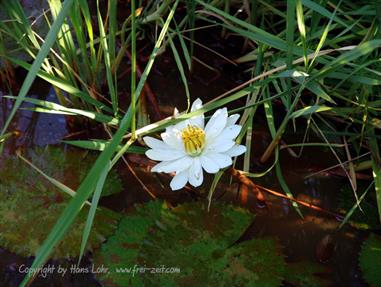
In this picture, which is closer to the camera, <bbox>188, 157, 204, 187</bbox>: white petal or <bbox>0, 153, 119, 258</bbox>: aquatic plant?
<bbox>188, 157, 204, 187</bbox>: white petal

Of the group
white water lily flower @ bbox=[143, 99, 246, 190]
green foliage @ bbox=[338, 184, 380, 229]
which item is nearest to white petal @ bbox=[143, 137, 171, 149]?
white water lily flower @ bbox=[143, 99, 246, 190]

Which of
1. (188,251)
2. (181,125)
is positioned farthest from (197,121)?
(188,251)

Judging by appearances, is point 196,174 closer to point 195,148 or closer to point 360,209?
point 195,148

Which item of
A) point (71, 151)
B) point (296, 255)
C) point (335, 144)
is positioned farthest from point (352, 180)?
point (71, 151)

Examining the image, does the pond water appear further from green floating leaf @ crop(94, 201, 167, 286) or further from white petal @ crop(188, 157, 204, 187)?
white petal @ crop(188, 157, 204, 187)

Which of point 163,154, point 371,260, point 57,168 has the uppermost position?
point 163,154

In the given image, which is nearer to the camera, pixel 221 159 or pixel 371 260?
pixel 221 159

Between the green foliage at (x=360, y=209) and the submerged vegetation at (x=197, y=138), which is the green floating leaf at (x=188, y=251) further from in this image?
the green foliage at (x=360, y=209)
